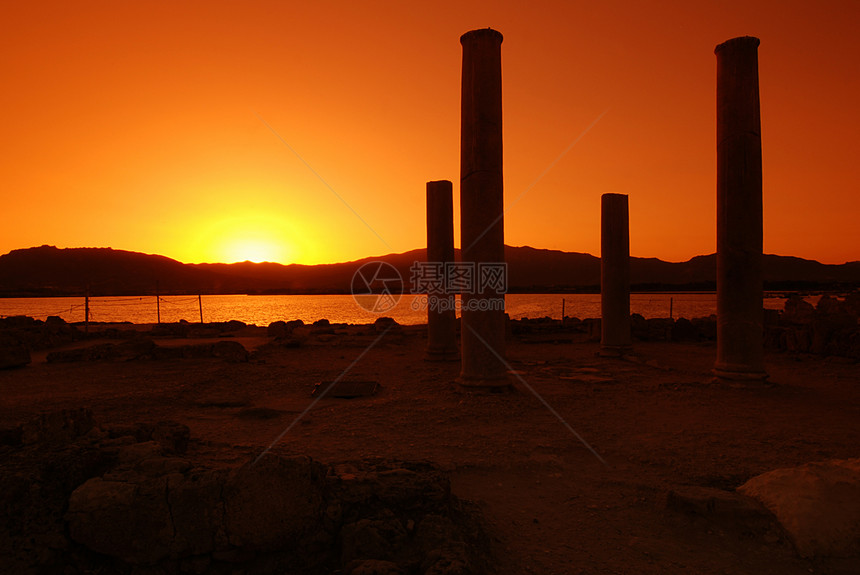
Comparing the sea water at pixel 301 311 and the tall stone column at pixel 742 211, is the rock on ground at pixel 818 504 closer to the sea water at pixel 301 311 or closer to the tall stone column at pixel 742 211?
the tall stone column at pixel 742 211

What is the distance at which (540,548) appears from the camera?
11.9 feet

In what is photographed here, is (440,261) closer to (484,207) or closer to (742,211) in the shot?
(484,207)

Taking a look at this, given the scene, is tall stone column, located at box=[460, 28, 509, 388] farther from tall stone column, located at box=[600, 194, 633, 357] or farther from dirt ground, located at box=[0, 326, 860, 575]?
tall stone column, located at box=[600, 194, 633, 357]

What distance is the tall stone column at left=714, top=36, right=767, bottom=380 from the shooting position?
892cm

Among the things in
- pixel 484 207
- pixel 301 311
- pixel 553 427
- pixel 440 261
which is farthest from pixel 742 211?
pixel 301 311

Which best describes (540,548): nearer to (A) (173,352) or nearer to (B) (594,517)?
(B) (594,517)

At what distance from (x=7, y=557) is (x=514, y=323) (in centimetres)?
1629

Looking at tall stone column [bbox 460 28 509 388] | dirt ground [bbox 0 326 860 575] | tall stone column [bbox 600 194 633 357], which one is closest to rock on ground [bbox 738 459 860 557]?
dirt ground [bbox 0 326 860 575]

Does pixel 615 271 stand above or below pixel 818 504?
above

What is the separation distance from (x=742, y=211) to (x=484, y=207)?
4439 millimetres

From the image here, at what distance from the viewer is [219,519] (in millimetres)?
3281

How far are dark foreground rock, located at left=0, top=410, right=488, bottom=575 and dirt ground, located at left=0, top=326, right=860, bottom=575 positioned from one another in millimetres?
635

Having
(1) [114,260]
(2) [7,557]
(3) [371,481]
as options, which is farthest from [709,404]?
(1) [114,260]

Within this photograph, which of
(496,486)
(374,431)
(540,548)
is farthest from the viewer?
(374,431)
